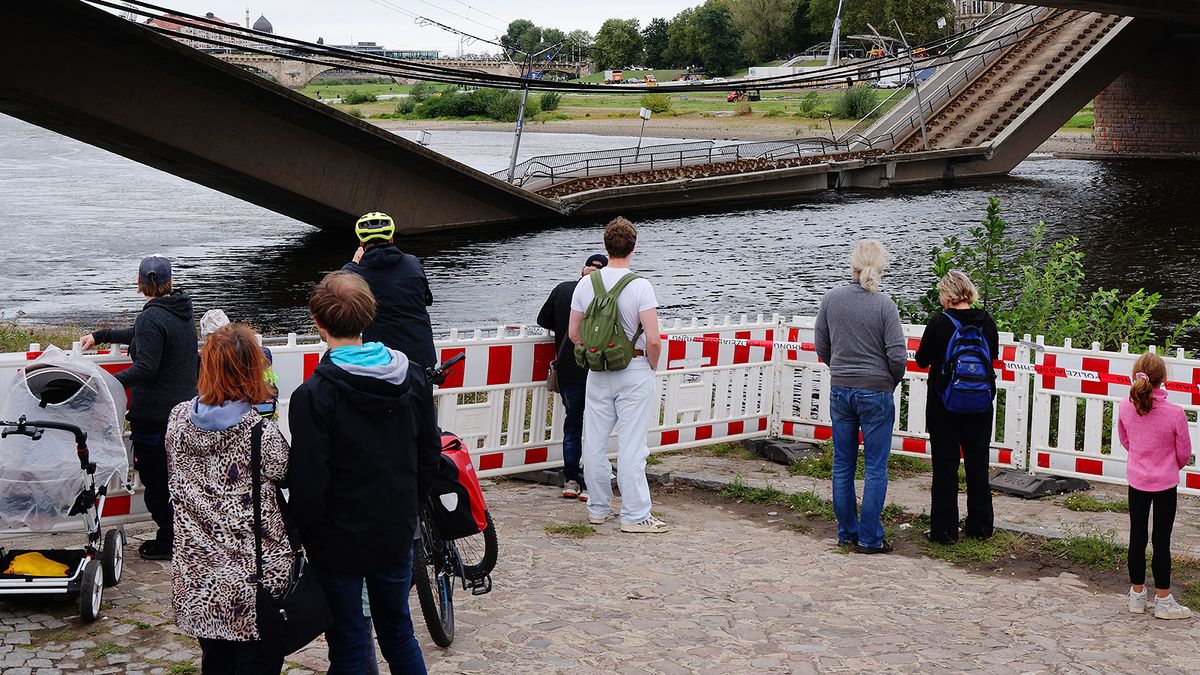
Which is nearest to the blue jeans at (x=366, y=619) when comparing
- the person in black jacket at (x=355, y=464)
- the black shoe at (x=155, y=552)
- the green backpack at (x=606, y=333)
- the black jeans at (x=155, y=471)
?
the person in black jacket at (x=355, y=464)

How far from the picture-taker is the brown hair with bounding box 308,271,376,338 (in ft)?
15.0

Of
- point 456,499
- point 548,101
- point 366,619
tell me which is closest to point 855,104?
point 548,101

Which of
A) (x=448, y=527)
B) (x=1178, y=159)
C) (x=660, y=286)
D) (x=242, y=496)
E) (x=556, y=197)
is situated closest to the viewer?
(x=242, y=496)

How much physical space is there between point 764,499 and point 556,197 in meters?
30.2

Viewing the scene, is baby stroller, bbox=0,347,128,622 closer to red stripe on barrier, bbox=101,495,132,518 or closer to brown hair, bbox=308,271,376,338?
red stripe on barrier, bbox=101,495,132,518

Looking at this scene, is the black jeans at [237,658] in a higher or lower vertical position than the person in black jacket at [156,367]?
lower

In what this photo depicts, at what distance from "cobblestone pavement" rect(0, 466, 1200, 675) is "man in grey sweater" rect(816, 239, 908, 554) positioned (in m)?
0.37

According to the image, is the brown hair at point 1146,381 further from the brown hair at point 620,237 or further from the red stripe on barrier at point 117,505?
the red stripe on barrier at point 117,505

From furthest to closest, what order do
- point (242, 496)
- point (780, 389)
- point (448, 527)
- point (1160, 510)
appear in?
1. point (780, 389)
2. point (1160, 510)
3. point (448, 527)
4. point (242, 496)

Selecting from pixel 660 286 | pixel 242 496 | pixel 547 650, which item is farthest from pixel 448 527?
pixel 660 286

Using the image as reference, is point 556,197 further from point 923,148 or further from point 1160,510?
point 1160,510

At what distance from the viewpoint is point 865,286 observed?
7.86 metres

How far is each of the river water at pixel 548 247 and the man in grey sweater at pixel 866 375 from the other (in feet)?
53.2

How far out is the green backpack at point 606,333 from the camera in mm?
8000
